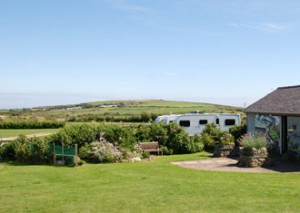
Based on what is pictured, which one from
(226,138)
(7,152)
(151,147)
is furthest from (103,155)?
(226,138)

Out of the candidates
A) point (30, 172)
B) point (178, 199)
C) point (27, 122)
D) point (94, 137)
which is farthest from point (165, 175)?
point (27, 122)

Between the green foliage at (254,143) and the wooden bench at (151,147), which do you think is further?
the wooden bench at (151,147)

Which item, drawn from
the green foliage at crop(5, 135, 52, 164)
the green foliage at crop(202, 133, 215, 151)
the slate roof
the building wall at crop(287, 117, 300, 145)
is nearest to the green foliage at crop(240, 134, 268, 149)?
the slate roof

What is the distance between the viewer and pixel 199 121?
29391 millimetres

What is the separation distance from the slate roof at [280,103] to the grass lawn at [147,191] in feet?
18.0

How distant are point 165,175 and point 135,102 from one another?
99.9 m

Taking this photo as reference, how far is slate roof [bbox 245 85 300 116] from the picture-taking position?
61.2 ft


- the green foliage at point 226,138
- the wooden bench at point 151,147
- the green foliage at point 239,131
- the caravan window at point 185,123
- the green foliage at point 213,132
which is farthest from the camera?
the caravan window at point 185,123

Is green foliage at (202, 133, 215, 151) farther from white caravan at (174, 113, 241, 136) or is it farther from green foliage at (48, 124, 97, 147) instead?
green foliage at (48, 124, 97, 147)

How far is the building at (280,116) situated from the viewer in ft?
61.4

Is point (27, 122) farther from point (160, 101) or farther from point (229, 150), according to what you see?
point (160, 101)

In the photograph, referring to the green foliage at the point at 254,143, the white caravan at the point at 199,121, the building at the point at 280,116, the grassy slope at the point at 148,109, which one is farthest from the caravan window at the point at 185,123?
the grassy slope at the point at 148,109

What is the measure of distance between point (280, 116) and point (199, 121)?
10.1 m

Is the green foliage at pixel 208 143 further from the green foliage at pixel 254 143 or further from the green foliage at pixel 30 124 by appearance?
the green foliage at pixel 30 124
